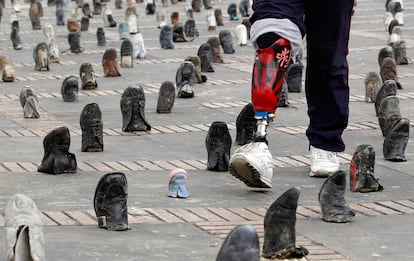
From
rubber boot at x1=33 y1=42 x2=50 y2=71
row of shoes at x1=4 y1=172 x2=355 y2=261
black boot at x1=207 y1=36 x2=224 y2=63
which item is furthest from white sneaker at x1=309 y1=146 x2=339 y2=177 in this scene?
black boot at x1=207 y1=36 x2=224 y2=63

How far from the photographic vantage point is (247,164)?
7.23 meters

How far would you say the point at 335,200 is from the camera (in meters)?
6.63

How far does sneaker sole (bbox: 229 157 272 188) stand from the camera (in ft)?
23.8

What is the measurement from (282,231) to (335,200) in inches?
39.0

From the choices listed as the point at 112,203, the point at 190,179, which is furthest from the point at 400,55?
the point at 112,203

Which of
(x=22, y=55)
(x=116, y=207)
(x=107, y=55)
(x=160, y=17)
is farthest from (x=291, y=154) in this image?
(x=160, y=17)

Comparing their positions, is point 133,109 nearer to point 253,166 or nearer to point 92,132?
point 92,132

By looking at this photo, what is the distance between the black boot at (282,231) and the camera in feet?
18.6

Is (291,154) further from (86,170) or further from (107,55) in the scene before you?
(107,55)

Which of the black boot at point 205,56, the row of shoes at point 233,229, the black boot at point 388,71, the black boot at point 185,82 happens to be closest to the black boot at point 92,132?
the row of shoes at point 233,229

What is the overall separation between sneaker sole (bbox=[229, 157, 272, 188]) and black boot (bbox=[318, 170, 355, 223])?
722 mm

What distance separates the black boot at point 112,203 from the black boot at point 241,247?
5.18 feet

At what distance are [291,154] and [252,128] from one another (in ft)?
1.24

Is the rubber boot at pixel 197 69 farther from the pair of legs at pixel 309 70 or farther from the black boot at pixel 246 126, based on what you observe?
the pair of legs at pixel 309 70
